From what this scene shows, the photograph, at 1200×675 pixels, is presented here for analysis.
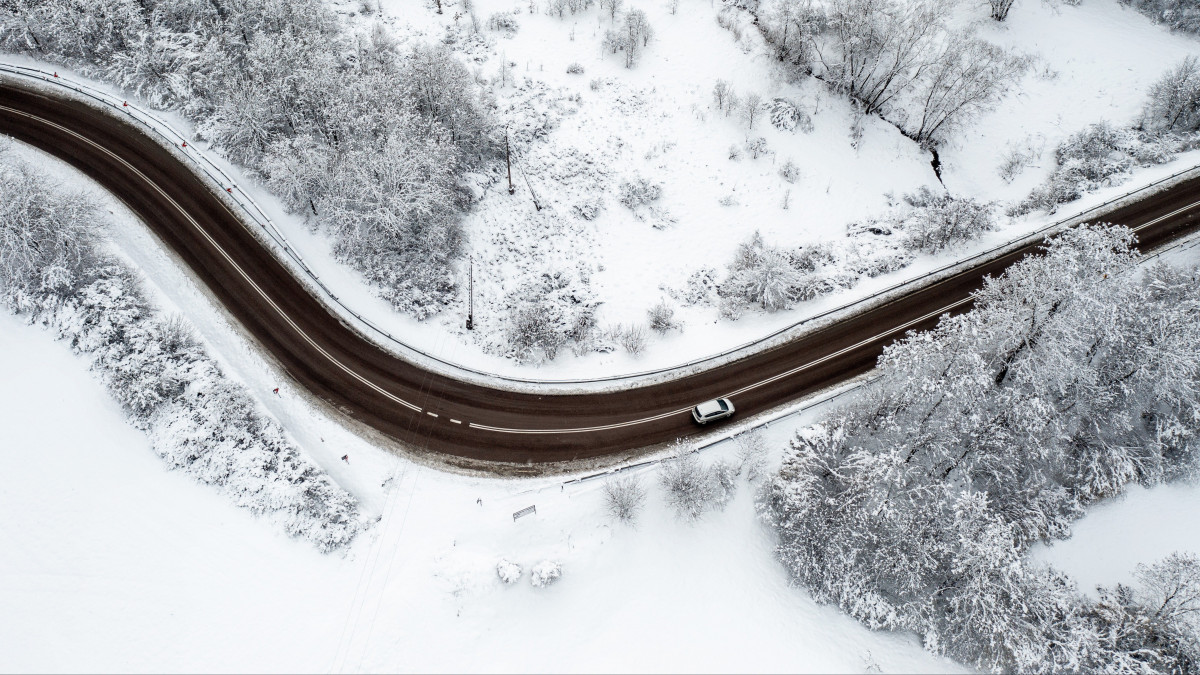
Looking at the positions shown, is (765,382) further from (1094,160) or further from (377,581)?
(1094,160)

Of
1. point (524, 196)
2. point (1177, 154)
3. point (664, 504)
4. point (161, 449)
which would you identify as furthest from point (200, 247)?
point (1177, 154)

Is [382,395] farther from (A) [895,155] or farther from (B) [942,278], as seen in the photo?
(A) [895,155]

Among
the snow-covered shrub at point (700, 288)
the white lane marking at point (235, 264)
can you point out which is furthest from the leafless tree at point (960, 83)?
the white lane marking at point (235, 264)

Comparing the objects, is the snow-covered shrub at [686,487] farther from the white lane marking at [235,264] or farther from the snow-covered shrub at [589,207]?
the snow-covered shrub at [589,207]

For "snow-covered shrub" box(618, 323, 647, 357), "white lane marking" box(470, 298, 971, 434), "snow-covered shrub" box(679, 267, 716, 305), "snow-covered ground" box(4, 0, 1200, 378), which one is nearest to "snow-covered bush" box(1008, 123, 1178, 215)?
"snow-covered ground" box(4, 0, 1200, 378)

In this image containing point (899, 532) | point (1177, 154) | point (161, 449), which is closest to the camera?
point (899, 532)

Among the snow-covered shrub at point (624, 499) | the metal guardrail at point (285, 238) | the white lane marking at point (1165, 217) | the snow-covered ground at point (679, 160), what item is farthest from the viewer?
the white lane marking at point (1165, 217)
